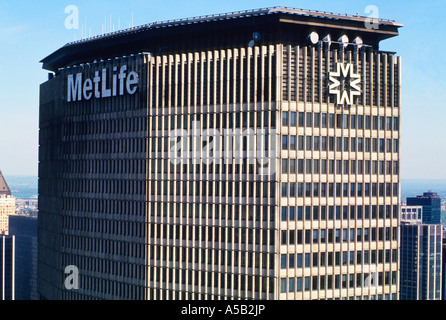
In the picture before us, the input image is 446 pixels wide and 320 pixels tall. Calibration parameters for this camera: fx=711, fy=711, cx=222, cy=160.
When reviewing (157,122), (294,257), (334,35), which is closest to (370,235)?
(294,257)

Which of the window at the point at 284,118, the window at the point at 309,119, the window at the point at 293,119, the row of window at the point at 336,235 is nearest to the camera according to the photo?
the window at the point at 284,118

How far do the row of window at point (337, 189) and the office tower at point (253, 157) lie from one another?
21 centimetres

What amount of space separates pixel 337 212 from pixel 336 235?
11.8 feet

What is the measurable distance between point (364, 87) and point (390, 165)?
14.3 metres

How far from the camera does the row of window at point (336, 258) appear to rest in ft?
351

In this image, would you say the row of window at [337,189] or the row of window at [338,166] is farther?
the row of window at [338,166]

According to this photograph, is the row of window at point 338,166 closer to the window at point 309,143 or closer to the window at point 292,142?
the window at point 309,143

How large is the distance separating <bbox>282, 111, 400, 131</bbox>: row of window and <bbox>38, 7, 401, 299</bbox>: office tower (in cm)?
17

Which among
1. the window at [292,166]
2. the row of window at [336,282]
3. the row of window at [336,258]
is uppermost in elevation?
the window at [292,166]

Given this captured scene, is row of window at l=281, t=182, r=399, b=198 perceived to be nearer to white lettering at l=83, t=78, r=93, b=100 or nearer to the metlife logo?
the metlife logo

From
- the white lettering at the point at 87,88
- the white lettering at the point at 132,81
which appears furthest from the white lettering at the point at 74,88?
the white lettering at the point at 132,81

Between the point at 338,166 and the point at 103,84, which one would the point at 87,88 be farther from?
Result: the point at 338,166

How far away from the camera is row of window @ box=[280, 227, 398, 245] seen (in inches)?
4208

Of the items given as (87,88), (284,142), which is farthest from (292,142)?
(87,88)
